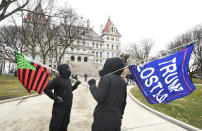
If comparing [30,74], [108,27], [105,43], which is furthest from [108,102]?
[108,27]

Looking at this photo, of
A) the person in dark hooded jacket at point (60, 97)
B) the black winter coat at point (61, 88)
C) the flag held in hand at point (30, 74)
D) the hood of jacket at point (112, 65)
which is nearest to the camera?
the hood of jacket at point (112, 65)

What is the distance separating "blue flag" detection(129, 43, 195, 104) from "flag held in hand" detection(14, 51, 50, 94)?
8.10 feet

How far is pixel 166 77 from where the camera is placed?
2.95 m

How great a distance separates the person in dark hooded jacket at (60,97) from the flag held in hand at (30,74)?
0.66 metres

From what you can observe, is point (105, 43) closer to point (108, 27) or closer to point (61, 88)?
point (108, 27)

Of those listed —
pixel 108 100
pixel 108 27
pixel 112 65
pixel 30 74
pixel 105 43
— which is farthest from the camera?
pixel 108 27

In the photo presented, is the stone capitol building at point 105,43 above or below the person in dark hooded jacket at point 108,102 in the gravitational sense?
above

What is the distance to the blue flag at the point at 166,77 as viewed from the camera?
9.46 feet

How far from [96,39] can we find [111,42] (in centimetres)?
933

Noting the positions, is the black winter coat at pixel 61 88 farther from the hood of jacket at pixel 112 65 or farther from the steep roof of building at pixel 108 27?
the steep roof of building at pixel 108 27

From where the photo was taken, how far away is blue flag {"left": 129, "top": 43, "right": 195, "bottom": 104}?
288 centimetres

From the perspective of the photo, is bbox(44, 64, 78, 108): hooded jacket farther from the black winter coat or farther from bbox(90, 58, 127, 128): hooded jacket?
bbox(90, 58, 127, 128): hooded jacket

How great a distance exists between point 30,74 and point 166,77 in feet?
11.4

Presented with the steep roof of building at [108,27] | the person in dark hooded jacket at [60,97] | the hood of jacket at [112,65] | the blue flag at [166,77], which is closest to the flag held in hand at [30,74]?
the person in dark hooded jacket at [60,97]
